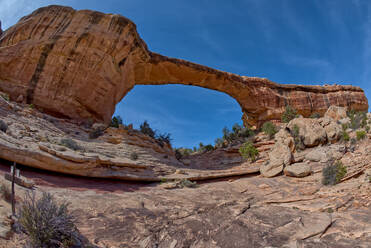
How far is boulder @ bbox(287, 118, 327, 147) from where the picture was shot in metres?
14.4

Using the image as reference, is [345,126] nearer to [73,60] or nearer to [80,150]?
[80,150]

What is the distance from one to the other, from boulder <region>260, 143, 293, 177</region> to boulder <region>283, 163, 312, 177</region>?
44 centimetres

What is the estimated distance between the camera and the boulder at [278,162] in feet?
41.5

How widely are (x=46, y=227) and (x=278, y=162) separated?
11794 millimetres

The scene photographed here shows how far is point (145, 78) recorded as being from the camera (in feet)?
74.0

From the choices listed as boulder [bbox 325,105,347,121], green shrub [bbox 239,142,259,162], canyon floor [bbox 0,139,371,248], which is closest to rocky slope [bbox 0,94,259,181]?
canyon floor [bbox 0,139,371,248]

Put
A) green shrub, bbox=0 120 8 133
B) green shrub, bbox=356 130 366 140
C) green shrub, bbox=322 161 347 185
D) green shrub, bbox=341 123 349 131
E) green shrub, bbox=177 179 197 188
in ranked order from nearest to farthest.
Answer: green shrub, bbox=0 120 8 133 < green shrub, bbox=322 161 347 185 < green shrub, bbox=177 179 197 188 < green shrub, bbox=356 130 366 140 < green shrub, bbox=341 123 349 131

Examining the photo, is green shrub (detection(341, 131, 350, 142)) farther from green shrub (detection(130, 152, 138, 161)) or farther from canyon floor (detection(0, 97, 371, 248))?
green shrub (detection(130, 152, 138, 161))

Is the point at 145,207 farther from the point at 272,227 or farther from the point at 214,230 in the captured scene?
the point at 272,227

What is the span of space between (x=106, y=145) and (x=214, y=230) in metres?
8.24

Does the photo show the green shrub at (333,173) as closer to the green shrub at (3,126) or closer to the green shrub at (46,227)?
the green shrub at (46,227)

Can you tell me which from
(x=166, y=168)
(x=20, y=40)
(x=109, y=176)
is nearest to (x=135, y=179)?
(x=109, y=176)

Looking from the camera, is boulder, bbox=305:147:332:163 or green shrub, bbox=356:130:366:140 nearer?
boulder, bbox=305:147:332:163

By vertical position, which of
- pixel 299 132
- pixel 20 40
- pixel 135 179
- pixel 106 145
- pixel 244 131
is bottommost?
pixel 135 179
